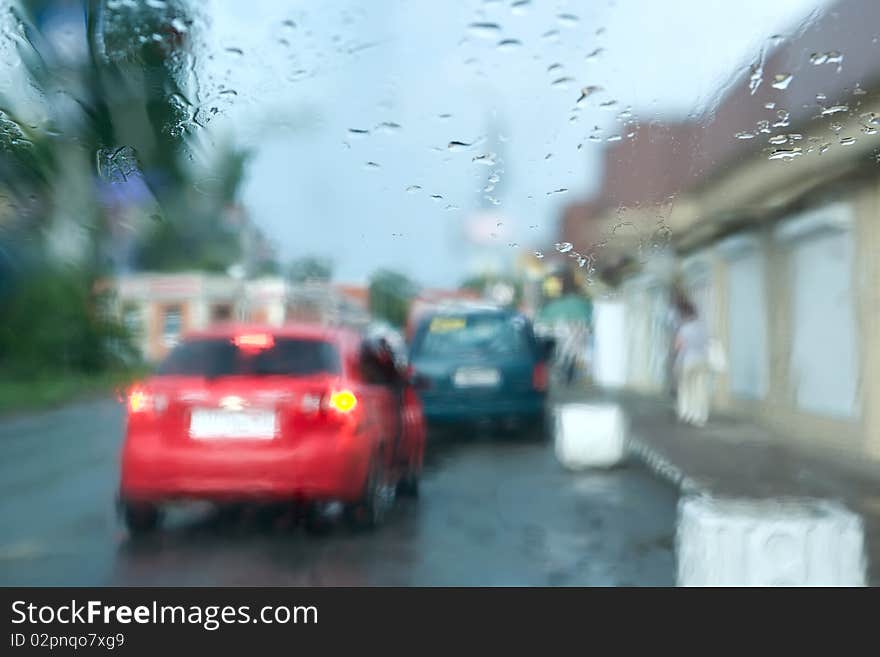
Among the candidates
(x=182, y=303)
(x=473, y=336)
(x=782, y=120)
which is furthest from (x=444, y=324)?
(x=782, y=120)

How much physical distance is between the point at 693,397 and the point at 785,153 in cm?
944

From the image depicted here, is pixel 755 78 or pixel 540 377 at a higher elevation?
pixel 755 78

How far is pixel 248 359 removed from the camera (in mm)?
6336

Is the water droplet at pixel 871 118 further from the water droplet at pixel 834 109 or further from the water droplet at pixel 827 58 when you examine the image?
the water droplet at pixel 827 58

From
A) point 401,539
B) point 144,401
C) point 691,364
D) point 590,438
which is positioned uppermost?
point 691,364

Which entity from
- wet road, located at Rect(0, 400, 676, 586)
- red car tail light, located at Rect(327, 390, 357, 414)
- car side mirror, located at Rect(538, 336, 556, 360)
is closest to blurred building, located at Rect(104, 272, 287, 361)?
red car tail light, located at Rect(327, 390, 357, 414)

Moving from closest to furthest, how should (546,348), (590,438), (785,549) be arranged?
(785,549), (590,438), (546,348)

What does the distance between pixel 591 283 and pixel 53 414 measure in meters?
13.4

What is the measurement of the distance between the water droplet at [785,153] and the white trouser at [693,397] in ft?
28.5

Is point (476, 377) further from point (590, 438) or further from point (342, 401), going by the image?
point (342, 401)

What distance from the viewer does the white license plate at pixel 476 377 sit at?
1079 cm

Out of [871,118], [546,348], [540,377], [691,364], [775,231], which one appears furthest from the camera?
[691,364]

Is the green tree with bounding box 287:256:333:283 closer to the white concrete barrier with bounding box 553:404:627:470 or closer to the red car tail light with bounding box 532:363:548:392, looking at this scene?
the white concrete barrier with bounding box 553:404:627:470
